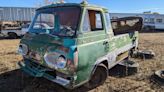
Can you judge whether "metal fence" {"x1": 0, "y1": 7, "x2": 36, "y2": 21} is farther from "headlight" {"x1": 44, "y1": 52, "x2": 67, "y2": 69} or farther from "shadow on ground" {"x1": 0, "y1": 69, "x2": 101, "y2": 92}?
"headlight" {"x1": 44, "y1": 52, "x2": 67, "y2": 69}

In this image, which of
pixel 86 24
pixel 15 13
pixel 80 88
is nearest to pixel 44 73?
pixel 80 88

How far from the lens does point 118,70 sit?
21.5 feet

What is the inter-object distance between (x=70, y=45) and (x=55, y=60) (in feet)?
1.41

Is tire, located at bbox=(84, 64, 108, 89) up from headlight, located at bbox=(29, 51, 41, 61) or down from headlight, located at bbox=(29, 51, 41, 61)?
down

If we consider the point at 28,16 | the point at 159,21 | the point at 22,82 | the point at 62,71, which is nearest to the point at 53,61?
the point at 62,71

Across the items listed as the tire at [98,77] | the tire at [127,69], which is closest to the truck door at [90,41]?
the tire at [98,77]

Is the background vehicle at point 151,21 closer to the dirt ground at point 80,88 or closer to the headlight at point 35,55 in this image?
the dirt ground at point 80,88

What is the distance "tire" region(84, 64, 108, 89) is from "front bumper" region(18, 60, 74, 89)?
37.7 inches

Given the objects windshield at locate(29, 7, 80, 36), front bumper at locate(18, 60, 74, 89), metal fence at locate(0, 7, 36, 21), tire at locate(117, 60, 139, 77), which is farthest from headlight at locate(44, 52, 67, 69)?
metal fence at locate(0, 7, 36, 21)

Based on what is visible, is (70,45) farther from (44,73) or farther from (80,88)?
(80,88)

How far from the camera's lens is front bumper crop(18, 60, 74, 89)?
13.2 feet

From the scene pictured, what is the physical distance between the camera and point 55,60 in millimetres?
4027

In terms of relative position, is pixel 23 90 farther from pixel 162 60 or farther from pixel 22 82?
pixel 162 60

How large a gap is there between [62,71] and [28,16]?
22801 millimetres
